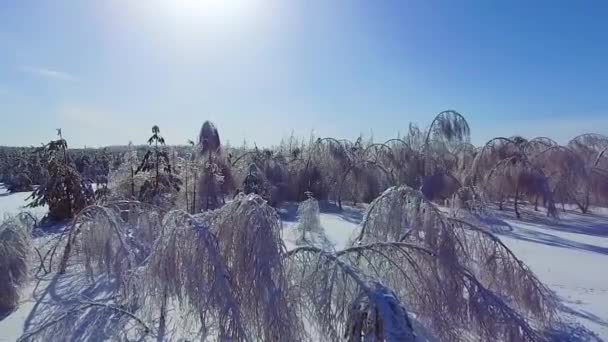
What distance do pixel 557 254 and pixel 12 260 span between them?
11.5m

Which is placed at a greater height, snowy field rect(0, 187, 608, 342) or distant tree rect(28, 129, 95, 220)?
distant tree rect(28, 129, 95, 220)

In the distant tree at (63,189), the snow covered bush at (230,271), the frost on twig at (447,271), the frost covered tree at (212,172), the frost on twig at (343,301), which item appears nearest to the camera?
the frost on twig at (343,301)

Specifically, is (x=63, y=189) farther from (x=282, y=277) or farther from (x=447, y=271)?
(x=447, y=271)

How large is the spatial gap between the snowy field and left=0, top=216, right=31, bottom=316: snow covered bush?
23 centimetres

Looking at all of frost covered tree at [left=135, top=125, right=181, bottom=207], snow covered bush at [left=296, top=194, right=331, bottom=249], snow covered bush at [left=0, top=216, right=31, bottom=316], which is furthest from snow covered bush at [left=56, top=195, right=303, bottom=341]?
frost covered tree at [left=135, top=125, right=181, bottom=207]

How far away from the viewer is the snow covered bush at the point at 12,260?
5703 mm

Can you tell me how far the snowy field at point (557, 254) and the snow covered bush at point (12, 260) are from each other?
0.77 ft

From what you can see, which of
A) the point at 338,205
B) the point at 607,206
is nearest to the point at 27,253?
the point at 338,205

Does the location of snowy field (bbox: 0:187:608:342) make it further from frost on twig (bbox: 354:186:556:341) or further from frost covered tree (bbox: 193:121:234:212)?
frost covered tree (bbox: 193:121:234:212)

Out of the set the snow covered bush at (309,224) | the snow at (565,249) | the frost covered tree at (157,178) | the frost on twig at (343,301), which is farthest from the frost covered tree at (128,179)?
the frost on twig at (343,301)

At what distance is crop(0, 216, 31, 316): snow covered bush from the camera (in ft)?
18.7

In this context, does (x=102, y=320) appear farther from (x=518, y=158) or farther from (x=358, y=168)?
(x=518, y=158)

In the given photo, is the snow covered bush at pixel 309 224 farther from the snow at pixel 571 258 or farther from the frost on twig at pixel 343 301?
the frost on twig at pixel 343 301

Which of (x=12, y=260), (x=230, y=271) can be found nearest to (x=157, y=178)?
(x=12, y=260)
